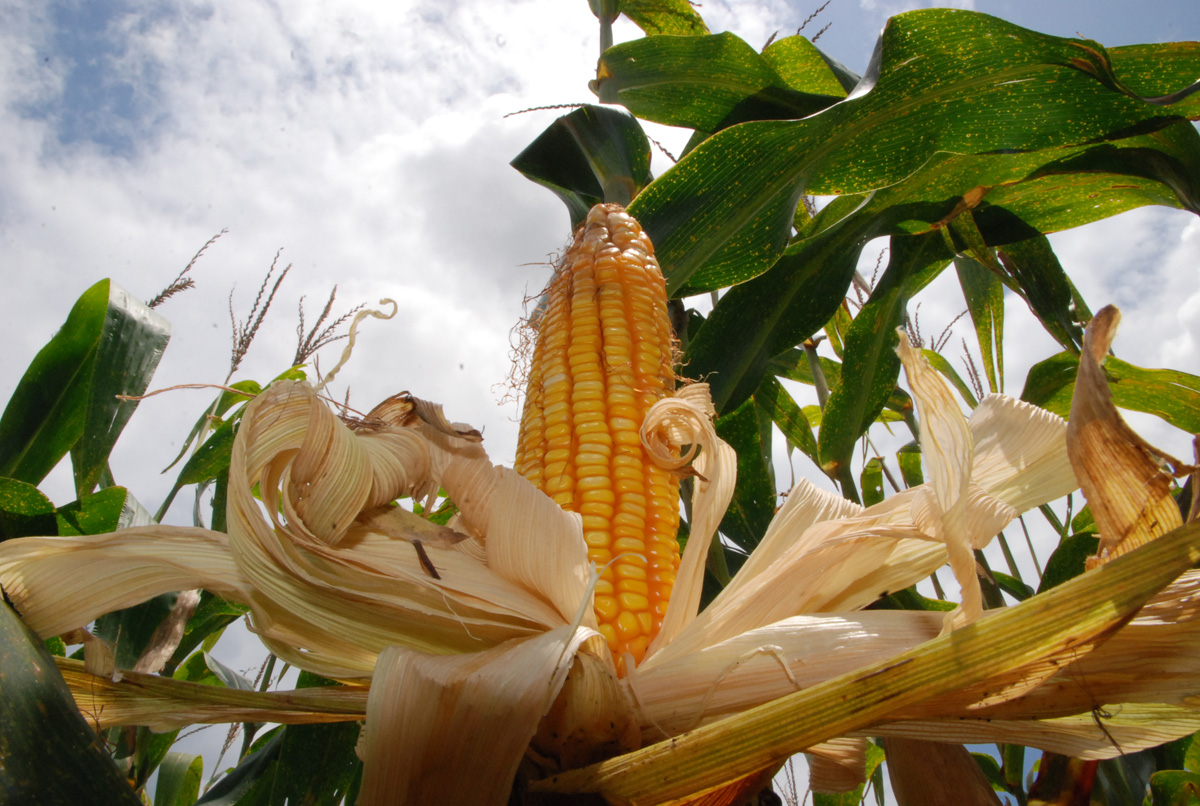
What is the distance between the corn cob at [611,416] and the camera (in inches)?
39.9

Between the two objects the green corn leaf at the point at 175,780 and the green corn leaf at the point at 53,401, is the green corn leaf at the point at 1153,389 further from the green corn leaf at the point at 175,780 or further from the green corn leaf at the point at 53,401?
the green corn leaf at the point at 175,780

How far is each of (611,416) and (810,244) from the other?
3.04 feet

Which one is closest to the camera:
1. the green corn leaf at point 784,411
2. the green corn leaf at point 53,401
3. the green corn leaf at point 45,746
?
the green corn leaf at point 45,746

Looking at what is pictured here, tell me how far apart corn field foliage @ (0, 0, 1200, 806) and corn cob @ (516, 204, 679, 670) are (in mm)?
306

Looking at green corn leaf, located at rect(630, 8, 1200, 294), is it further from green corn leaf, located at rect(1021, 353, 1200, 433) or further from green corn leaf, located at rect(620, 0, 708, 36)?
green corn leaf, located at rect(620, 0, 708, 36)

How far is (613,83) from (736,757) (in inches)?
64.7

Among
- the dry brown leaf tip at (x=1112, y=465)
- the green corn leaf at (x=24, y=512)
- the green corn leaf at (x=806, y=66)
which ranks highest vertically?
the green corn leaf at (x=806, y=66)

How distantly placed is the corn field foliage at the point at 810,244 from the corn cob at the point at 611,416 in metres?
0.31

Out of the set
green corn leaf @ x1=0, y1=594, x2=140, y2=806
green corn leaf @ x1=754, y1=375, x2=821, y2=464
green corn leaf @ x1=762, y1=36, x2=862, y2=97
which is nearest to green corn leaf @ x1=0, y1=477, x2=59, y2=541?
green corn leaf @ x1=0, y1=594, x2=140, y2=806

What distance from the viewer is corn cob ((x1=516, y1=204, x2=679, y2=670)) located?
3.33 ft

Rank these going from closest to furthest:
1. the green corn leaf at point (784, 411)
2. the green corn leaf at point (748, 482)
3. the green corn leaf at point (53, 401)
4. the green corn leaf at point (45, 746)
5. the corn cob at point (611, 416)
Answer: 1. the green corn leaf at point (45, 746)
2. the corn cob at point (611, 416)
3. the green corn leaf at point (53, 401)
4. the green corn leaf at point (748, 482)
5. the green corn leaf at point (784, 411)

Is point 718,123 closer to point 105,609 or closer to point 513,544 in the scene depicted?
point 513,544

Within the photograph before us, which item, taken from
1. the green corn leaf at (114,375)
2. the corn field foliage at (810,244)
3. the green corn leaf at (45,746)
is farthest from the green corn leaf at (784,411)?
the green corn leaf at (45,746)

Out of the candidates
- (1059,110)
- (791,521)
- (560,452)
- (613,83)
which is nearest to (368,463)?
(560,452)
